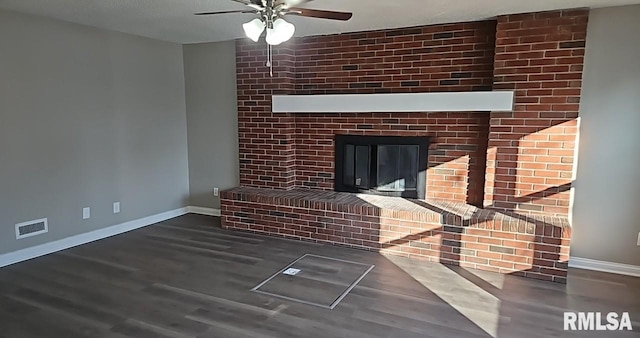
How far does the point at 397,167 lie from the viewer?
4.50 meters

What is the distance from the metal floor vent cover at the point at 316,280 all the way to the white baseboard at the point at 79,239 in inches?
89.1

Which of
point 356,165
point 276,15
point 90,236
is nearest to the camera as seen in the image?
point 276,15

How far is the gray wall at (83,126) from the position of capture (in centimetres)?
368

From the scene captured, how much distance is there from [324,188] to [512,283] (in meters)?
2.30

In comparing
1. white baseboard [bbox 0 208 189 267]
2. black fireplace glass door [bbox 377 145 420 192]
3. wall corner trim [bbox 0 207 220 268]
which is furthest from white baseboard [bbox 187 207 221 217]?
black fireplace glass door [bbox 377 145 420 192]

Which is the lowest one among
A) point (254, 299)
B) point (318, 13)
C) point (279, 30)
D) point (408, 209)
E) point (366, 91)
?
point (254, 299)

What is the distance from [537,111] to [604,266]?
1484 millimetres

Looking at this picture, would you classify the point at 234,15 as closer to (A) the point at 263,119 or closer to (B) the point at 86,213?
(A) the point at 263,119

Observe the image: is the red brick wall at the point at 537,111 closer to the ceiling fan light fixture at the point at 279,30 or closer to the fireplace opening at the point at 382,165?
the fireplace opening at the point at 382,165

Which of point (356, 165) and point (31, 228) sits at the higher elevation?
point (356, 165)

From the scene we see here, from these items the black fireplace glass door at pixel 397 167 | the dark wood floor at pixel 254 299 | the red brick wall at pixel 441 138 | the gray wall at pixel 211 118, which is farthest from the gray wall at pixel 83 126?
the black fireplace glass door at pixel 397 167

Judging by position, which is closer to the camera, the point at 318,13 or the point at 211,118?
the point at 318,13

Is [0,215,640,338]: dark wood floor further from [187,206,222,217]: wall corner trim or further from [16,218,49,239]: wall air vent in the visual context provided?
[187,206,222,217]: wall corner trim

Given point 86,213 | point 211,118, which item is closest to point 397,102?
point 211,118
